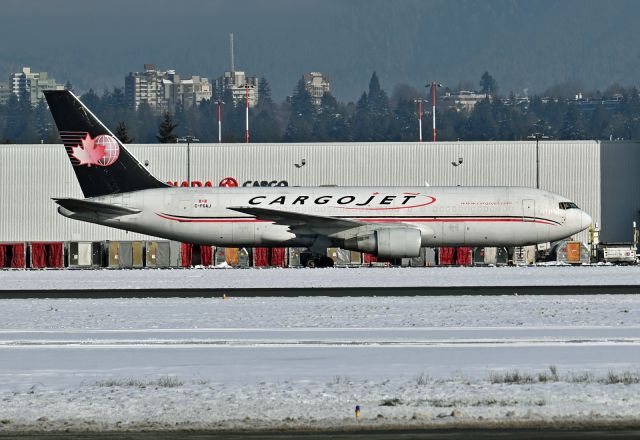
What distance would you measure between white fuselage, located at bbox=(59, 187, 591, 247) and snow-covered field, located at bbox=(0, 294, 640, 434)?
84.2ft

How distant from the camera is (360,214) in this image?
2483 inches

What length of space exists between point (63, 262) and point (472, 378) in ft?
193

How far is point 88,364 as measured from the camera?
2289 cm

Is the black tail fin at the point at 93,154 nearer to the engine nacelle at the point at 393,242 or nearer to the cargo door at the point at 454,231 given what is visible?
the engine nacelle at the point at 393,242

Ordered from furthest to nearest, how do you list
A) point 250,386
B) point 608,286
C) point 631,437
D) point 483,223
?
point 483,223 → point 608,286 → point 250,386 → point 631,437

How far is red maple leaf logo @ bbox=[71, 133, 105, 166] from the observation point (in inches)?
2544

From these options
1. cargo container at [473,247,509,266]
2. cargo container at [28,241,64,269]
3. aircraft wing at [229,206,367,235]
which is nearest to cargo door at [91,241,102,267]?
cargo container at [28,241,64,269]

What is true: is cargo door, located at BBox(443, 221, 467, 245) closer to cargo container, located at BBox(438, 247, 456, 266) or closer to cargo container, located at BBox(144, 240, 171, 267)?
cargo container, located at BBox(438, 247, 456, 266)

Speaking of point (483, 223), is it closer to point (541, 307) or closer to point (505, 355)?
point (541, 307)

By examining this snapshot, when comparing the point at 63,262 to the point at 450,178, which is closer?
the point at 63,262

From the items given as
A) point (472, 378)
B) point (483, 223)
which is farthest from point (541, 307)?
point (483, 223)

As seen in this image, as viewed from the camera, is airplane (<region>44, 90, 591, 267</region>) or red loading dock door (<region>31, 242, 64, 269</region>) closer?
airplane (<region>44, 90, 591, 267</region>)

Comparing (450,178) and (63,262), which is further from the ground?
(450,178)

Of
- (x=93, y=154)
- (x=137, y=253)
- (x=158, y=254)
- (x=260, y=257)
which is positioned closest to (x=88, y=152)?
(x=93, y=154)
